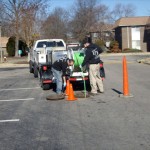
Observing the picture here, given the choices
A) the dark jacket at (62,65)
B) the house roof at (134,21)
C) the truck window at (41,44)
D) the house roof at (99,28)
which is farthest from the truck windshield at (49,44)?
the house roof at (99,28)

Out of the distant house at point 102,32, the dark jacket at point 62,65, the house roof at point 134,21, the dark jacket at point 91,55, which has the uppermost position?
the house roof at point 134,21

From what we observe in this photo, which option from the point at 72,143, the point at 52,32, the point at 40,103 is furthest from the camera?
the point at 52,32

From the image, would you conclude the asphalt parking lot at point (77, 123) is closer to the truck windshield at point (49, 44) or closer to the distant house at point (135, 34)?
the truck windshield at point (49, 44)

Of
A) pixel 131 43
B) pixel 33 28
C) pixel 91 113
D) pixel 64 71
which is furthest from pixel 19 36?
pixel 91 113

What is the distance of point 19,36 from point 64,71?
121ft

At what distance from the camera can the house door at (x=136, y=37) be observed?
237 feet

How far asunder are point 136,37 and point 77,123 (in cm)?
6585

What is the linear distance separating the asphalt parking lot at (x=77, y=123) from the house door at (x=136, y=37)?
61340 mm

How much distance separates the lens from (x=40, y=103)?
10.8 metres

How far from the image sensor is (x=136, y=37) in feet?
237

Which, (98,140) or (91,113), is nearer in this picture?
(98,140)

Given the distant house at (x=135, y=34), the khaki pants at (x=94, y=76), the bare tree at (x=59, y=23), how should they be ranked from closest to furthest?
the khaki pants at (x=94, y=76)
the distant house at (x=135, y=34)
the bare tree at (x=59, y=23)

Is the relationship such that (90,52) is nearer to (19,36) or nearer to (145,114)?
(145,114)

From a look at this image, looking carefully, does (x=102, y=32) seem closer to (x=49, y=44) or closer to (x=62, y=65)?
(x=49, y=44)
